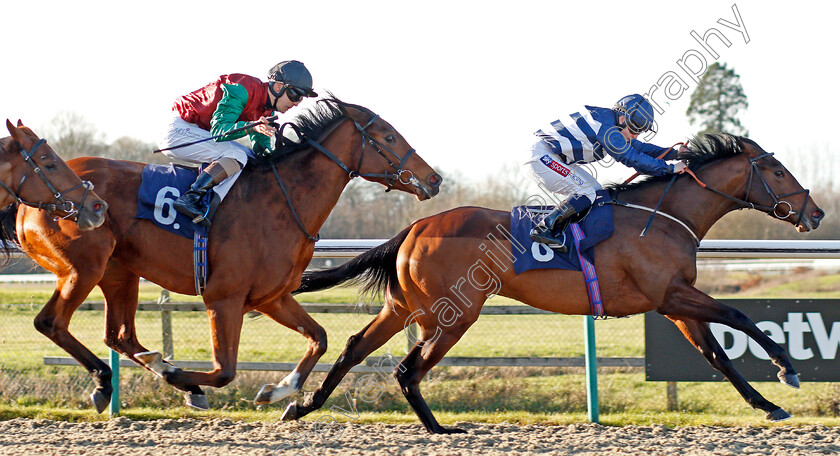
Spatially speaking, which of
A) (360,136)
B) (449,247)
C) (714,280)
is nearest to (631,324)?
(449,247)

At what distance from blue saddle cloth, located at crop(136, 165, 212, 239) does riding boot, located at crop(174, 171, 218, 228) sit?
0.04 m

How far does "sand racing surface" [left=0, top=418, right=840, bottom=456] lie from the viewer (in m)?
4.48

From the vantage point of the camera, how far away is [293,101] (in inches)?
190

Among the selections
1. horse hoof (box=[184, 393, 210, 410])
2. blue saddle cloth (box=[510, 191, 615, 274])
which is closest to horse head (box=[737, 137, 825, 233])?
blue saddle cloth (box=[510, 191, 615, 274])

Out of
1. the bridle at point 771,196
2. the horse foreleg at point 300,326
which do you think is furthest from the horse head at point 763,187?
the horse foreleg at point 300,326

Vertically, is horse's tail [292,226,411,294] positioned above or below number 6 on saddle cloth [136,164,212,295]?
below

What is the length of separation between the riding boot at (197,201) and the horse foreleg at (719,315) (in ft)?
9.32

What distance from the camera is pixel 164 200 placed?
175 inches

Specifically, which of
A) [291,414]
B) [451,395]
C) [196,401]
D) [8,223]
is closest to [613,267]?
[451,395]

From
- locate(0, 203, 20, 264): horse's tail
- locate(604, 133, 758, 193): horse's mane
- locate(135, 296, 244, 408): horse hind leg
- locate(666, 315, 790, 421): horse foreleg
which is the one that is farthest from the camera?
locate(604, 133, 758, 193): horse's mane

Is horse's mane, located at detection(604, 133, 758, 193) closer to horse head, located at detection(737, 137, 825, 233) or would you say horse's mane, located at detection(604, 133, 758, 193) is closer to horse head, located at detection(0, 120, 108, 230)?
horse head, located at detection(737, 137, 825, 233)

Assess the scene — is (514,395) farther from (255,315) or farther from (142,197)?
(142,197)

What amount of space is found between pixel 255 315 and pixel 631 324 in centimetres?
677

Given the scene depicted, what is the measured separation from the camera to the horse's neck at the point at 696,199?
16.8ft
